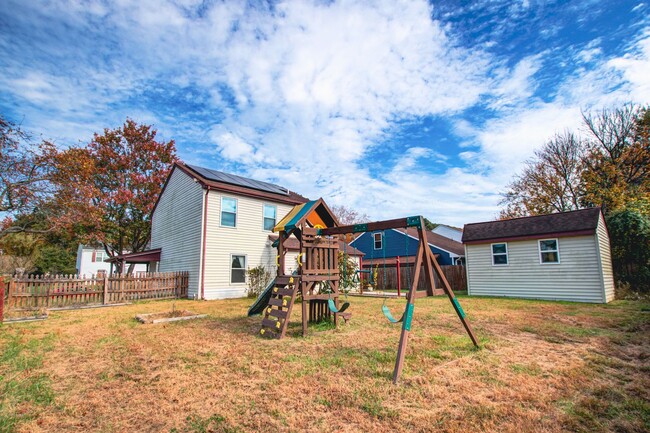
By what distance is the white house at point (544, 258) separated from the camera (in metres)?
14.0

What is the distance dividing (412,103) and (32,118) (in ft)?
47.7

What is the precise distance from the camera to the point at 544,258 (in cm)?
1530

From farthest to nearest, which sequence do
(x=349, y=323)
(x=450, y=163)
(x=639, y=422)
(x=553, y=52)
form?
(x=450, y=163)
(x=553, y=52)
(x=349, y=323)
(x=639, y=422)

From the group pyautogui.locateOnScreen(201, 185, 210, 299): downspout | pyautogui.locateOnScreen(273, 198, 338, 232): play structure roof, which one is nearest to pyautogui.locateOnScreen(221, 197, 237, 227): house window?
pyautogui.locateOnScreen(201, 185, 210, 299): downspout

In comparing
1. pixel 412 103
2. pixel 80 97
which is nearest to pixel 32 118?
pixel 80 97

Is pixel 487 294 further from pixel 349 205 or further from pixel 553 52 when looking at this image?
pixel 349 205

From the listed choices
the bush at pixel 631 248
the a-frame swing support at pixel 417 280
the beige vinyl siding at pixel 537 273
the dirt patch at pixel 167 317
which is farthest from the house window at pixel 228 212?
the bush at pixel 631 248

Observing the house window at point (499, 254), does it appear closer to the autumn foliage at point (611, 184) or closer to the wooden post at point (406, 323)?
the autumn foliage at point (611, 184)

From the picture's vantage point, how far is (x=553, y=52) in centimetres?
1140

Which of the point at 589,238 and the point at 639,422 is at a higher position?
the point at 589,238

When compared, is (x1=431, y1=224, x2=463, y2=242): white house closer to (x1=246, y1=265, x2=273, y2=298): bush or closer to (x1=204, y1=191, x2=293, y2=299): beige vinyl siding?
(x1=204, y1=191, x2=293, y2=299): beige vinyl siding

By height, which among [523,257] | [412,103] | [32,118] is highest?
[412,103]

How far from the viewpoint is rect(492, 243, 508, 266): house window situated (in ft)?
54.5

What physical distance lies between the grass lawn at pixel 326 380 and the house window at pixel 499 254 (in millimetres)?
9222
